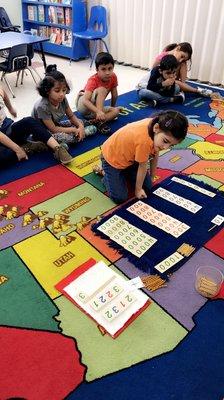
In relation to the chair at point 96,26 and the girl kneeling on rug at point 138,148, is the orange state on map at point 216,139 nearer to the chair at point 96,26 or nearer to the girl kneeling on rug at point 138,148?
the girl kneeling on rug at point 138,148

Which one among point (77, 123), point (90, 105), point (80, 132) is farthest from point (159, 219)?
point (90, 105)

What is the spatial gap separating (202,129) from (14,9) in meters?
4.05

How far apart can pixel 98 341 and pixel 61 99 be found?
166cm

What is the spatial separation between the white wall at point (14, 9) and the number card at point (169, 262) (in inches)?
199

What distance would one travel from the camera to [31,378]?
1081 millimetres

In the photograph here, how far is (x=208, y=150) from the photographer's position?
7.86 ft

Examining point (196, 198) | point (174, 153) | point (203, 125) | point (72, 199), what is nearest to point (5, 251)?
point (72, 199)

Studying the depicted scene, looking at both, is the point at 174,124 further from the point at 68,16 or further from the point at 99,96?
the point at 68,16

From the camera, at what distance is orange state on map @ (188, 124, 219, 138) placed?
264 centimetres

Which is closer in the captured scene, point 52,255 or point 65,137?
point 52,255

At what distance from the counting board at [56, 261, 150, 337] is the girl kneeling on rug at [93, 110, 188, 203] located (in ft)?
1.82

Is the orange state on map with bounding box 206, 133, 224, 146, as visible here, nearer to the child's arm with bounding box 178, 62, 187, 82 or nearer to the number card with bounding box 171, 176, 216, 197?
the number card with bounding box 171, 176, 216, 197

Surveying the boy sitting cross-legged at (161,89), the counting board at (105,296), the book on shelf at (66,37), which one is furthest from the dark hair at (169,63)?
the book on shelf at (66,37)

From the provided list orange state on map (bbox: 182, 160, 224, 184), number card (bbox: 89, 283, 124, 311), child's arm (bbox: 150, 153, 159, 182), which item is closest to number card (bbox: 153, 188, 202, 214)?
child's arm (bbox: 150, 153, 159, 182)
